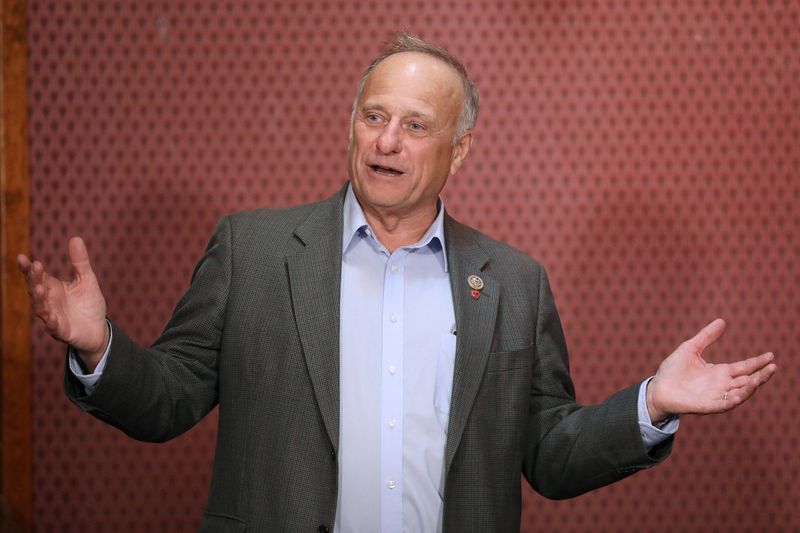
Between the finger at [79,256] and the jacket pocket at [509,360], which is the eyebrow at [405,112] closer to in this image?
the jacket pocket at [509,360]

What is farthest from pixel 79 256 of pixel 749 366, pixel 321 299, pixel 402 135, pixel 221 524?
pixel 749 366

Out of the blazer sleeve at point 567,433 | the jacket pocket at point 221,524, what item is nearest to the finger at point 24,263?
the jacket pocket at point 221,524

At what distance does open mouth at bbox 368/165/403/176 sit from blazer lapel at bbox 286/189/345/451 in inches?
4.1

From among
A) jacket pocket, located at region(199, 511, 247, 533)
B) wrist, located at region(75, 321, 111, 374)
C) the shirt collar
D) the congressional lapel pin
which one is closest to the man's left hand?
the congressional lapel pin

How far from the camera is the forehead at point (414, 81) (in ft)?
5.70

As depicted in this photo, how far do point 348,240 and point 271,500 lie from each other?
51cm

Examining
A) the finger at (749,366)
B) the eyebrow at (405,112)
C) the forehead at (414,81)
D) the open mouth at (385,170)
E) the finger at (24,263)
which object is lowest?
the finger at (749,366)

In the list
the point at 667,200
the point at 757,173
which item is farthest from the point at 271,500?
the point at 757,173

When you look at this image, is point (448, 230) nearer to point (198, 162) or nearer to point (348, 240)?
point (348, 240)

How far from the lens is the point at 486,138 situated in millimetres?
2590

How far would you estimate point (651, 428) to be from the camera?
5.25 ft

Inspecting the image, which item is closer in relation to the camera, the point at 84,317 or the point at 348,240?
the point at 84,317

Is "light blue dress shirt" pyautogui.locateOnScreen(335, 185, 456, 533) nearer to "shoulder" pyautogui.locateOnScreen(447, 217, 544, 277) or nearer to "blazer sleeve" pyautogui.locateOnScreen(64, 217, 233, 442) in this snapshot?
"shoulder" pyautogui.locateOnScreen(447, 217, 544, 277)

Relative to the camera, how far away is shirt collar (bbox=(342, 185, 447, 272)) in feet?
5.69
